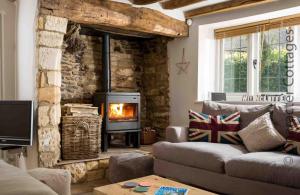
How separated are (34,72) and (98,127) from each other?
40.5 inches

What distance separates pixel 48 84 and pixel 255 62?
278 cm

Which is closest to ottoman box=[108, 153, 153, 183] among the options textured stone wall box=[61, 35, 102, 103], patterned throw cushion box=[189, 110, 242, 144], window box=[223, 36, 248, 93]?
patterned throw cushion box=[189, 110, 242, 144]

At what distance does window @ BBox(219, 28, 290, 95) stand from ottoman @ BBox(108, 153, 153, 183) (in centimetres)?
189

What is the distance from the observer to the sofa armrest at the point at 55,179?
179 cm

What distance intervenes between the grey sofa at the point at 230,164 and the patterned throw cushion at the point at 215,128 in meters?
Result: 0.10

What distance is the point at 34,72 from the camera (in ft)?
11.8

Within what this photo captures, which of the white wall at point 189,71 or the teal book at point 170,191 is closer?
the teal book at point 170,191

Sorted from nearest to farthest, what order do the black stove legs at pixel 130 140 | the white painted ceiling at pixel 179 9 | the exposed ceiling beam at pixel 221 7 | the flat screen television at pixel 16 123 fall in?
the flat screen television at pixel 16 123 < the exposed ceiling beam at pixel 221 7 < the white painted ceiling at pixel 179 9 < the black stove legs at pixel 130 140

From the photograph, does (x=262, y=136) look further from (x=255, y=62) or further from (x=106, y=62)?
(x=106, y=62)

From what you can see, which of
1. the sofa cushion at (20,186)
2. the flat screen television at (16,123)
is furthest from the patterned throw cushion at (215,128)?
the sofa cushion at (20,186)

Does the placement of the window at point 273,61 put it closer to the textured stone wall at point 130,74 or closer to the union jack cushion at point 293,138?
the union jack cushion at point 293,138

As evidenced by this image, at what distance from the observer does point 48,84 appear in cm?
350

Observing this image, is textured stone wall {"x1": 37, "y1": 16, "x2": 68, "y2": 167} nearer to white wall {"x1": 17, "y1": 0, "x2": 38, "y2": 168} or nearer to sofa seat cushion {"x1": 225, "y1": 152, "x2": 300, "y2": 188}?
white wall {"x1": 17, "y1": 0, "x2": 38, "y2": 168}

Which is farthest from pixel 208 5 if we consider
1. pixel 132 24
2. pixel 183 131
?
pixel 183 131
